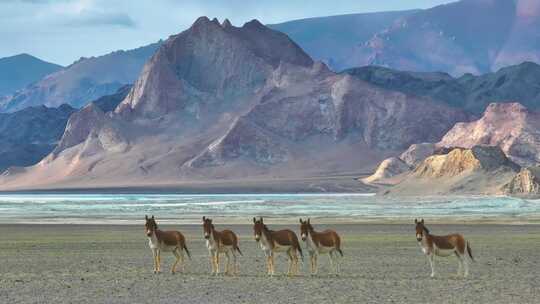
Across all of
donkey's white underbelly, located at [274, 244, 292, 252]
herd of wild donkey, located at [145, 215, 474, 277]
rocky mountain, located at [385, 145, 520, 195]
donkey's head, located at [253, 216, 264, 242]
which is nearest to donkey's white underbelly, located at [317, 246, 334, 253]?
herd of wild donkey, located at [145, 215, 474, 277]

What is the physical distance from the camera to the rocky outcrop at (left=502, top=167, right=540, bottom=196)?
12304cm

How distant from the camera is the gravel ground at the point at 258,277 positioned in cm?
2491

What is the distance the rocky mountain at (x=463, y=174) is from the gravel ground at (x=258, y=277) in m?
91.2

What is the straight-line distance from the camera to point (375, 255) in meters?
38.2

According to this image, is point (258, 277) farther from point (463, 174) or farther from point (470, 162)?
point (470, 162)

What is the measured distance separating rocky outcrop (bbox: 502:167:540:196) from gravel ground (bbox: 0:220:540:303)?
254 ft

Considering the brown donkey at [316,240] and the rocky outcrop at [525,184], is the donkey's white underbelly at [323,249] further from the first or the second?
the rocky outcrop at [525,184]

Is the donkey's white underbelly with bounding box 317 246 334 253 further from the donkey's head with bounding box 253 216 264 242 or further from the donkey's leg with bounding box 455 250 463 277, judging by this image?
the donkey's leg with bounding box 455 250 463 277

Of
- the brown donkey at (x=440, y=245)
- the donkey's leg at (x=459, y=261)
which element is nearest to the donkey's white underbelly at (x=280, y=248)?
the brown donkey at (x=440, y=245)

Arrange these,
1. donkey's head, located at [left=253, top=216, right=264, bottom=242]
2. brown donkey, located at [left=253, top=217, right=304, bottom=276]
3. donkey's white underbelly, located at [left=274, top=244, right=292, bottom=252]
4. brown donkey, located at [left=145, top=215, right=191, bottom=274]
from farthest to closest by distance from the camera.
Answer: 1. brown donkey, located at [left=145, top=215, right=191, bottom=274]
2. donkey's white underbelly, located at [left=274, top=244, right=292, bottom=252]
3. brown donkey, located at [left=253, top=217, right=304, bottom=276]
4. donkey's head, located at [left=253, top=216, right=264, bottom=242]

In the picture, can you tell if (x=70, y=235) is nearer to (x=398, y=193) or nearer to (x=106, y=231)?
(x=106, y=231)

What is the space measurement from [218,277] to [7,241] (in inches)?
895

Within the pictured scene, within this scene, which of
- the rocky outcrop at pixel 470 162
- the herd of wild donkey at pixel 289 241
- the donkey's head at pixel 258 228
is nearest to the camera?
the donkey's head at pixel 258 228

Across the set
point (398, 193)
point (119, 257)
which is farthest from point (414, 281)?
point (398, 193)
